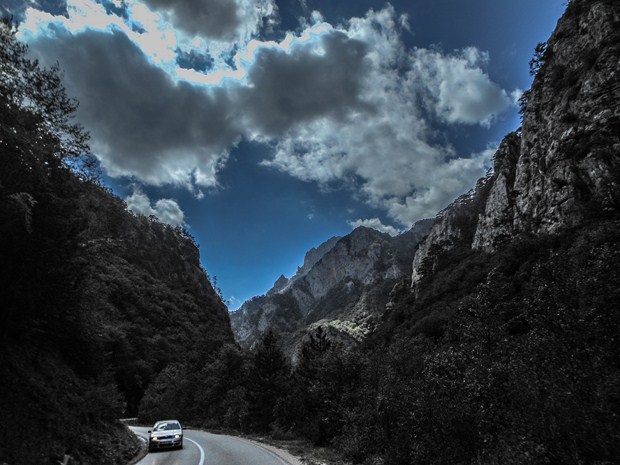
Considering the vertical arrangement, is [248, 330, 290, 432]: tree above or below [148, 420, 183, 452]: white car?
above

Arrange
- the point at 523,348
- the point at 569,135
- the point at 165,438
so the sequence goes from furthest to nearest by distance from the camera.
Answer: the point at 569,135 < the point at 165,438 < the point at 523,348

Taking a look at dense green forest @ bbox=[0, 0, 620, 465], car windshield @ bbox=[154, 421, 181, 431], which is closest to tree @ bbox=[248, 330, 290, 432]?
dense green forest @ bbox=[0, 0, 620, 465]

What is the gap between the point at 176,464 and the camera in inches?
550

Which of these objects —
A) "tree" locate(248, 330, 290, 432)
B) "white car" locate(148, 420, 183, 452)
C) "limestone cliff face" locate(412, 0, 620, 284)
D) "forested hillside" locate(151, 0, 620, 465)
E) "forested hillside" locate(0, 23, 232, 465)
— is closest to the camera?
"forested hillside" locate(151, 0, 620, 465)

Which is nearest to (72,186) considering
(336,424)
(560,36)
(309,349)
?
(336,424)

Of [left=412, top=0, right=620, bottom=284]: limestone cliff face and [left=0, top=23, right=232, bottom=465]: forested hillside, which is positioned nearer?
[left=0, top=23, right=232, bottom=465]: forested hillside

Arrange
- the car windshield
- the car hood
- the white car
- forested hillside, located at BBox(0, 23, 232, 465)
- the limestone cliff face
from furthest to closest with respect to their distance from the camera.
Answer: the limestone cliff face, the car windshield, the car hood, the white car, forested hillside, located at BBox(0, 23, 232, 465)

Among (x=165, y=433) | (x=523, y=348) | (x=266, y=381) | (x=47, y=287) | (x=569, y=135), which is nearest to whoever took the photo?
(x=523, y=348)

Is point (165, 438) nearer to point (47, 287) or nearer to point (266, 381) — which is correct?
point (47, 287)

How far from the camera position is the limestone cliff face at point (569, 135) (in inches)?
1452

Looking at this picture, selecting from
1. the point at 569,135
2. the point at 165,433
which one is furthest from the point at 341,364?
the point at 569,135

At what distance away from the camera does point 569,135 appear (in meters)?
41.5

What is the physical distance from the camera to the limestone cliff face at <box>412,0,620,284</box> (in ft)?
121

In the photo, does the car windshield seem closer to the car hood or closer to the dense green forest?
the car hood
